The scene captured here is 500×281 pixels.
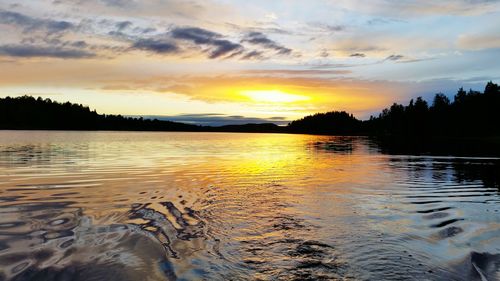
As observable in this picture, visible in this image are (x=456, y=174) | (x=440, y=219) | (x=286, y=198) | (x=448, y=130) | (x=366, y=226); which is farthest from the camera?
(x=448, y=130)

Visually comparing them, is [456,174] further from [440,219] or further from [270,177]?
[440,219]

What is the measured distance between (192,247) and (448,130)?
194518 millimetres

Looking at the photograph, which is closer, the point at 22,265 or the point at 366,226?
the point at 22,265

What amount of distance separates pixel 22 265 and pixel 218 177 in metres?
20.5

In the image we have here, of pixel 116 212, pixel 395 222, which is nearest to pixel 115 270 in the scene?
pixel 116 212

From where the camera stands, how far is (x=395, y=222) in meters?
14.7

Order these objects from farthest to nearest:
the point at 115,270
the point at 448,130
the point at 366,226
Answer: the point at 448,130 < the point at 366,226 < the point at 115,270

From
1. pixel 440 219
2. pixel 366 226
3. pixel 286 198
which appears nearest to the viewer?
pixel 366 226

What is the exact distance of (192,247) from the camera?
37.2 feet

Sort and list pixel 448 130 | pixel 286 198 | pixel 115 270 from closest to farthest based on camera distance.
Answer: pixel 115 270, pixel 286 198, pixel 448 130

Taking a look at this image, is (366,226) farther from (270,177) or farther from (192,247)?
(270,177)

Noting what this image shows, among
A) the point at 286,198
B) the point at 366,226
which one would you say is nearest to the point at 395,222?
the point at 366,226

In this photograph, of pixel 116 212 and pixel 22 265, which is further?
pixel 116 212

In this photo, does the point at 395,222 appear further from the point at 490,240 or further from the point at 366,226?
the point at 490,240
